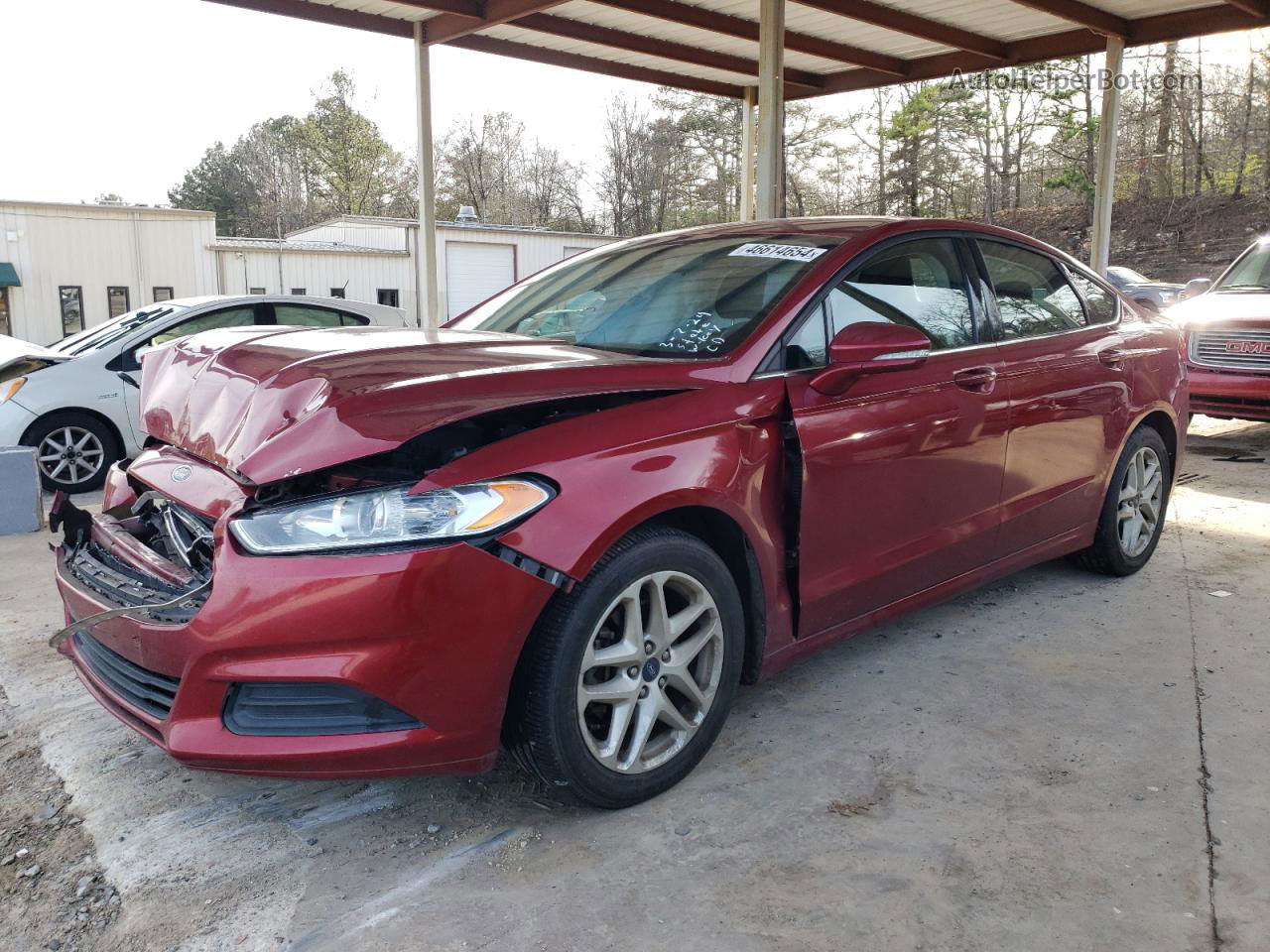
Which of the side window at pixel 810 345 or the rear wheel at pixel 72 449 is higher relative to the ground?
the side window at pixel 810 345

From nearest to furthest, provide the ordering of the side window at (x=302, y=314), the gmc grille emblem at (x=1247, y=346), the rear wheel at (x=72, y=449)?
1. the rear wheel at (x=72, y=449)
2. the side window at (x=302, y=314)
3. the gmc grille emblem at (x=1247, y=346)

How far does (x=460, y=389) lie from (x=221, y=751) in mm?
963

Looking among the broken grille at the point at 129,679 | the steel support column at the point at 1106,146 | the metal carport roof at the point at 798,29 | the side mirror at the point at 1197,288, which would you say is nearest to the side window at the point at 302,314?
the metal carport roof at the point at 798,29

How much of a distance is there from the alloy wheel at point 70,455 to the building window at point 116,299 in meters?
15.7

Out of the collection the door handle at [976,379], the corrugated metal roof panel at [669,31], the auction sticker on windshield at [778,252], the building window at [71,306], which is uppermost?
the corrugated metal roof panel at [669,31]

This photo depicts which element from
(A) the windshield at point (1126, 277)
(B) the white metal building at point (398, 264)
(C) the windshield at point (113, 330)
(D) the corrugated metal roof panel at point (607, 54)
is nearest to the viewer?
(C) the windshield at point (113, 330)

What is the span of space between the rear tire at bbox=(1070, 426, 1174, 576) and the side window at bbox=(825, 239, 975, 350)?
1.36 metres

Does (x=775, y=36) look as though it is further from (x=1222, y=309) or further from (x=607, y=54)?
(x=1222, y=309)

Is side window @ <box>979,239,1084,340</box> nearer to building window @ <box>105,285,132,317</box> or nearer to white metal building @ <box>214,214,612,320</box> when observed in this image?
white metal building @ <box>214,214,612,320</box>

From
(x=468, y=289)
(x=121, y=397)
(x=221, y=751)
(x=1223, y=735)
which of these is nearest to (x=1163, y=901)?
(x=1223, y=735)

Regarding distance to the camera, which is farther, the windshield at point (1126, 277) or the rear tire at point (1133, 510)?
the windshield at point (1126, 277)

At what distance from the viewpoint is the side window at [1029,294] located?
3738 mm

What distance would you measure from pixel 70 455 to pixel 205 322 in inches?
52.6

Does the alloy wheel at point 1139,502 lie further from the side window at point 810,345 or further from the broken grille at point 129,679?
the broken grille at point 129,679
